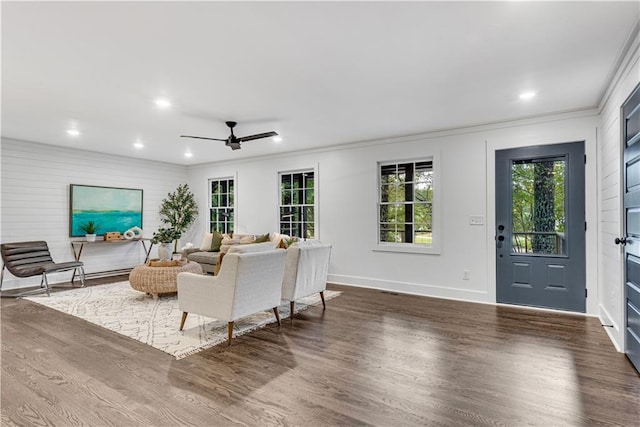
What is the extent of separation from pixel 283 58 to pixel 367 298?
139 inches

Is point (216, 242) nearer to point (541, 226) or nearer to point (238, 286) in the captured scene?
point (238, 286)

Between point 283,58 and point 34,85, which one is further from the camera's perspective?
point 34,85

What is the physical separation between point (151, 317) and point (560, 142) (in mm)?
5484

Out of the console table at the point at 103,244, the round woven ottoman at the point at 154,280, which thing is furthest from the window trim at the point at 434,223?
the console table at the point at 103,244

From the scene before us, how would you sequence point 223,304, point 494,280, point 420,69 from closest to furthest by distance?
point 420,69 < point 223,304 < point 494,280

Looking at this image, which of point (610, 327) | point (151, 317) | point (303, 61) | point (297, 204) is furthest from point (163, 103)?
point (610, 327)

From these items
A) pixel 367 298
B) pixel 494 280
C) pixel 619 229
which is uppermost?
pixel 619 229

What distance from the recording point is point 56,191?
6191mm

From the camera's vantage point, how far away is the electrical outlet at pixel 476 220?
475 cm

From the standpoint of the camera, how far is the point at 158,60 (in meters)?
2.81

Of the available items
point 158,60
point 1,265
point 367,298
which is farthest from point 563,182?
point 1,265

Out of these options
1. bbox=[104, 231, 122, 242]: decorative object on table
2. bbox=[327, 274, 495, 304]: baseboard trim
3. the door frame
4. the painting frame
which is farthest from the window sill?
the painting frame

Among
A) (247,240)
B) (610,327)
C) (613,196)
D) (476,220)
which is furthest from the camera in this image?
(247,240)

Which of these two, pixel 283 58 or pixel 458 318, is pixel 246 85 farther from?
pixel 458 318
